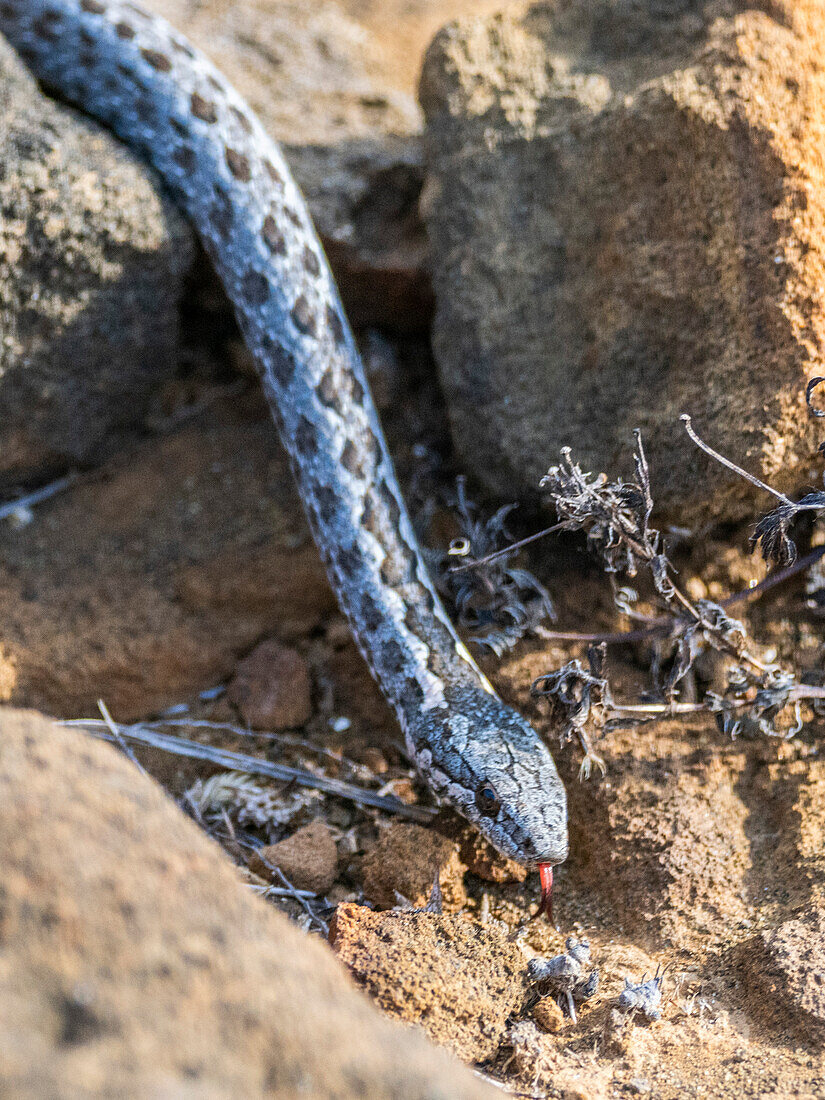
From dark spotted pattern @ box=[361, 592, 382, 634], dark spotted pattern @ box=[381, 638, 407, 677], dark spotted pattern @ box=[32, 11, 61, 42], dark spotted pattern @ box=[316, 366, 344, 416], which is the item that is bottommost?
dark spotted pattern @ box=[381, 638, 407, 677]

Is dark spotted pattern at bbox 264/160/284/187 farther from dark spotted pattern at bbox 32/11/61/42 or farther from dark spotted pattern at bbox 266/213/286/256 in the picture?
dark spotted pattern at bbox 32/11/61/42

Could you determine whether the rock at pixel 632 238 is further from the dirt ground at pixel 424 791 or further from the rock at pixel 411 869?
the rock at pixel 411 869

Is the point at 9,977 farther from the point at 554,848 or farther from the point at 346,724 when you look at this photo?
the point at 346,724

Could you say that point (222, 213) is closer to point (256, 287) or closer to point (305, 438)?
point (256, 287)

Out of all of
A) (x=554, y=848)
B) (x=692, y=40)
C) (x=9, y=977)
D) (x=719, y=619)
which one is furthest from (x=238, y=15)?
(x=9, y=977)

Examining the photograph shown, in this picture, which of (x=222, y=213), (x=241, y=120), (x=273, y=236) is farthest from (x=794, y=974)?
(x=241, y=120)

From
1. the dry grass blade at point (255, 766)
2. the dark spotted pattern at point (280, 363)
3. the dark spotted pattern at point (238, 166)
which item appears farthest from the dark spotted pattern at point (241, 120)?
the dry grass blade at point (255, 766)

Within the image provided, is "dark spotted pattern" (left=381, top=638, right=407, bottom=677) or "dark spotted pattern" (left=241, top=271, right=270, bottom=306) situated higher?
"dark spotted pattern" (left=241, top=271, right=270, bottom=306)

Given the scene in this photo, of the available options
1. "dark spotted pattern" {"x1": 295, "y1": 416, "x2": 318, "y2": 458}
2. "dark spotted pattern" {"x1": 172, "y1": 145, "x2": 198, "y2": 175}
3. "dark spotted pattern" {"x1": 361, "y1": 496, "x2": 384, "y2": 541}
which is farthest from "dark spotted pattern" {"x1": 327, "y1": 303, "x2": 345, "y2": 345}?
"dark spotted pattern" {"x1": 172, "y1": 145, "x2": 198, "y2": 175}
